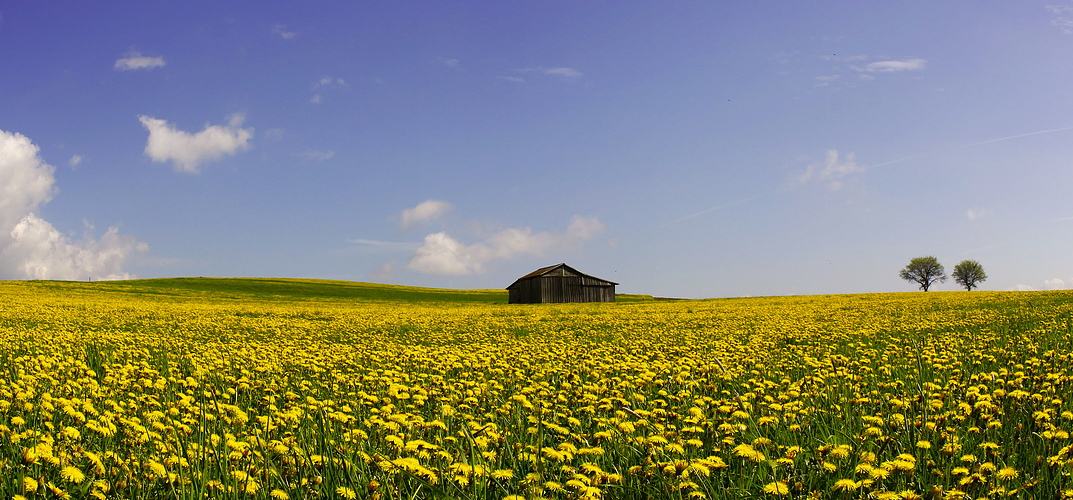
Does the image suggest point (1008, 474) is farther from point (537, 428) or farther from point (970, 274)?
point (970, 274)

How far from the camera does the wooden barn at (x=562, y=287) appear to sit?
6356cm

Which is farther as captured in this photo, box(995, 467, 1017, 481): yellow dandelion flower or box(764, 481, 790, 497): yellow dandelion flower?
box(995, 467, 1017, 481): yellow dandelion flower

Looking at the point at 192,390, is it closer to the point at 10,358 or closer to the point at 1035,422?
the point at 10,358

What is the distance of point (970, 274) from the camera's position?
112 m

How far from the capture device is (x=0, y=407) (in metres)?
4.19

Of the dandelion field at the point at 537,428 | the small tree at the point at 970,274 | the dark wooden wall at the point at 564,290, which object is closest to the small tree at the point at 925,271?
the small tree at the point at 970,274

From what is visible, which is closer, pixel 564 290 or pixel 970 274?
pixel 564 290

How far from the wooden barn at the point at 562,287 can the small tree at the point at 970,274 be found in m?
85.6

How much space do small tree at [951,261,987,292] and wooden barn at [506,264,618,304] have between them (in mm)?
85575

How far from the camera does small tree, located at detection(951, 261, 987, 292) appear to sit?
111m

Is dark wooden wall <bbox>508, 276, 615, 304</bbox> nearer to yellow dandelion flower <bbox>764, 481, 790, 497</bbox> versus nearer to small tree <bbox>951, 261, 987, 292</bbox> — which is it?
yellow dandelion flower <bbox>764, 481, 790, 497</bbox>

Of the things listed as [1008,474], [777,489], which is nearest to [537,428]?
[777,489]

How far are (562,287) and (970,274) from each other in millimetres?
92820

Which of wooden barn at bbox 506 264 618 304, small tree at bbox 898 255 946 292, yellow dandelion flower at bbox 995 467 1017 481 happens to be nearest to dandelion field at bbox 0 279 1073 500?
yellow dandelion flower at bbox 995 467 1017 481
